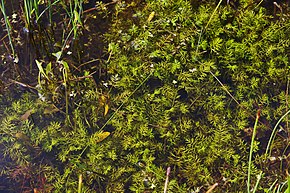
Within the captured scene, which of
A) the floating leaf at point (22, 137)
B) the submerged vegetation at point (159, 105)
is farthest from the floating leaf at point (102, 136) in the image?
the floating leaf at point (22, 137)

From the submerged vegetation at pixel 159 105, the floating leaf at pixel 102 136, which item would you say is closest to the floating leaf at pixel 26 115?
the submerged vegetation at pixel 159 105

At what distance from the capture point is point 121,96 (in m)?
1.69

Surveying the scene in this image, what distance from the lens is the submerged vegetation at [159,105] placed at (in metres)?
1.65

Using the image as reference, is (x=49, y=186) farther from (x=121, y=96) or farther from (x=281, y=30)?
(x=281, y=30)

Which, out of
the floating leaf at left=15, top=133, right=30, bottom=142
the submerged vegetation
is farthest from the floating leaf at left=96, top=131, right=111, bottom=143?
the floating leaf at left=15, top=133, right=30, bottom=142

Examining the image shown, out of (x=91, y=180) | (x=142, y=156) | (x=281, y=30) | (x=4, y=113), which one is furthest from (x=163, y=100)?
(x=4, y=113)

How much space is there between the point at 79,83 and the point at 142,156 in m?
0.45

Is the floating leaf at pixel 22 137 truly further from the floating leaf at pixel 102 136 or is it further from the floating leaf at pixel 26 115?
the floating leaf at pixel 102 136

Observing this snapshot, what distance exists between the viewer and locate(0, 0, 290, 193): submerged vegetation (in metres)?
1.65

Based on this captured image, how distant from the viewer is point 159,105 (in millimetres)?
1683

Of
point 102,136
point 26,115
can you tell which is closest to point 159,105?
point 102,136

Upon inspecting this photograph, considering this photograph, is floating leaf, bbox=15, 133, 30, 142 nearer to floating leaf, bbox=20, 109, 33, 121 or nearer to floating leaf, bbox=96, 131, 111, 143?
floating leaf, bbox=20, 109, 33, 121

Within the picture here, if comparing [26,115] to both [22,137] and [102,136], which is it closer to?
[22,137]

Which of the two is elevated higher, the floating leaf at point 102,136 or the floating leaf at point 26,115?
the floating leaf at point 26,115
